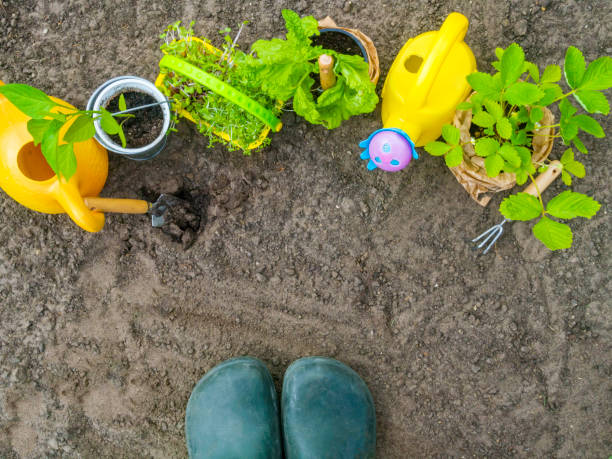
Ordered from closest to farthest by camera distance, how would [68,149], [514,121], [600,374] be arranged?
[68,149] < [514,121] < [600,374]

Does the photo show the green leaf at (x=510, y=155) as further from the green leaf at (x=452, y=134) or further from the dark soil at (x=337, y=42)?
the dark soil at (x=337, y=42)

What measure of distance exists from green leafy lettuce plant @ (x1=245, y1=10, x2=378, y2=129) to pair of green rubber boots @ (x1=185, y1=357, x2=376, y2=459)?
A: 82cm

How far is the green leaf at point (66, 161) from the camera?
1040 mm

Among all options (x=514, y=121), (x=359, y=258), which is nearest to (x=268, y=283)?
(x=359, y=258)

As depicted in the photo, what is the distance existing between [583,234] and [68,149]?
1.53 m

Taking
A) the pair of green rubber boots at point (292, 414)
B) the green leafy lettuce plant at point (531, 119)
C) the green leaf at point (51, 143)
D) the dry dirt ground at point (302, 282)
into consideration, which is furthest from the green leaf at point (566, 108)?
the green leaf at point (51, 143)

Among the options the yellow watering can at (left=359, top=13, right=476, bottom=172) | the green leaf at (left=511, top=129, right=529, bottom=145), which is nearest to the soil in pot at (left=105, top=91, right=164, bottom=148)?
the yellow watering can at (left=359, top=13, right=476, bottom=172)

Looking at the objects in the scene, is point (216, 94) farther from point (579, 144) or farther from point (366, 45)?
point (579, 144)

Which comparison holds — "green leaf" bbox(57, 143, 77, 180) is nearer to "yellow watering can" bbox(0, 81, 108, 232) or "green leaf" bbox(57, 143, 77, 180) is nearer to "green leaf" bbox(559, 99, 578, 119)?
"yellow watering can" bbox(0, 81, 108, 232)

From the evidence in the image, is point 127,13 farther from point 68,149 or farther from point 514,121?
point 514,121

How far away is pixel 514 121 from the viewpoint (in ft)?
3.90

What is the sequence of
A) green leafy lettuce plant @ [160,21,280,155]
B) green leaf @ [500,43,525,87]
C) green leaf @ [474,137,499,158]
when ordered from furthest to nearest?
green leafy lettuce plant @ [160,21,280,155], green leaf @ [474,137,499,158], green leaf @ [500,43,525,87]

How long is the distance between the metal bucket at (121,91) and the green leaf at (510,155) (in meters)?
0.92

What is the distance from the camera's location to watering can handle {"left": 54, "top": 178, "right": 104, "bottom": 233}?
3.80 ft
